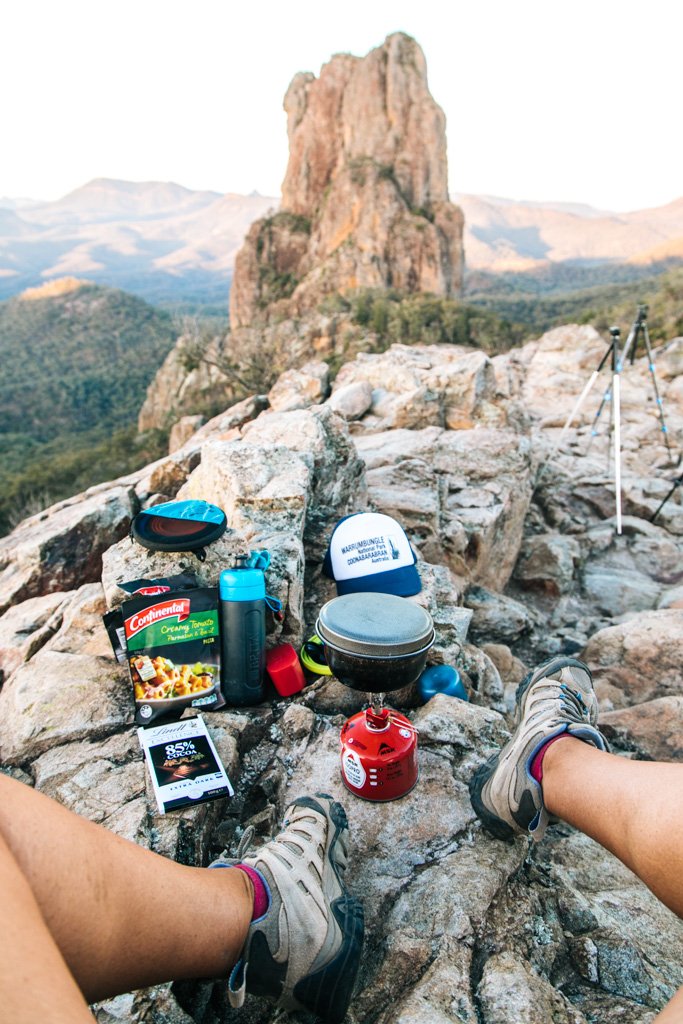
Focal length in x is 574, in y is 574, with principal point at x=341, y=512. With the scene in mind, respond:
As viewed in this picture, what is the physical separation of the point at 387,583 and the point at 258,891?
78.9 inches

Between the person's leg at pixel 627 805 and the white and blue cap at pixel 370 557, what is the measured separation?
1.53 m

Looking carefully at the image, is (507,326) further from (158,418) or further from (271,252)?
(271,252)

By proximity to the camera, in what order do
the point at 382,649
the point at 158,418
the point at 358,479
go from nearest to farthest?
the point at 382,649, the point at 358,479, the point at 158,418

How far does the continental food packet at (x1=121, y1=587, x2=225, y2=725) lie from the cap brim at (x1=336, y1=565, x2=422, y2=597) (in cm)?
85

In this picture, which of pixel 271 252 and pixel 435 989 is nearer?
pixel 435 989

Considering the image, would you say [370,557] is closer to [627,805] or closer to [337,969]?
[627,805]

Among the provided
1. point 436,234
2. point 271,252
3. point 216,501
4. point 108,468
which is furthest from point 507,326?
point 216,501

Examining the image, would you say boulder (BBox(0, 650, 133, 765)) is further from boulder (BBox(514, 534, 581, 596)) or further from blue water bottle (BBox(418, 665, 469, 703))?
boulder (BBox(514, 534, 581, 596))

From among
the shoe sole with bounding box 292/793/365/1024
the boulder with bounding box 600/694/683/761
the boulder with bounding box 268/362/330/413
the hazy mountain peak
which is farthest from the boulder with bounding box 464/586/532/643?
the hazy mountain peak

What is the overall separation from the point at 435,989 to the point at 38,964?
4.32 feet

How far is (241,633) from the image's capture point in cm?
301

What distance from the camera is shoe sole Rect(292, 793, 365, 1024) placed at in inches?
68.5

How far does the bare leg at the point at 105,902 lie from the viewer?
1.35m

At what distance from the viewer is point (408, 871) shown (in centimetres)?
227
